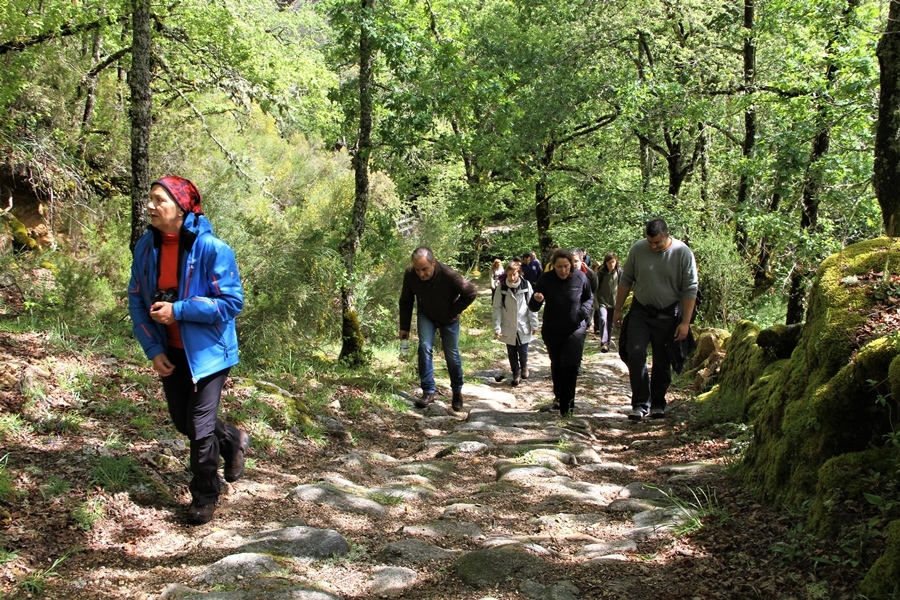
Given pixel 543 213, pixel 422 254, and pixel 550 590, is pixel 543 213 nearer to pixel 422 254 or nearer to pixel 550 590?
pixel 422 254

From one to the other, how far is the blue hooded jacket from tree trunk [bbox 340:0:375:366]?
5.40 meters

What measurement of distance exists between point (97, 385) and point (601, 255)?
1486 centimetres

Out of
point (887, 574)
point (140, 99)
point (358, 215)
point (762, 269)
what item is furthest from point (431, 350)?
point (762, 269)

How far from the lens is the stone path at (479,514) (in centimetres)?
376

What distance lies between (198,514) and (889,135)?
20.7ft

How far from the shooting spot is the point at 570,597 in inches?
139

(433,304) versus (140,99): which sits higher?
(140,99)

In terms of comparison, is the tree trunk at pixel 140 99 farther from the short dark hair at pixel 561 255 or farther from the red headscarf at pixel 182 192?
the short dark hair at pixel 561 255

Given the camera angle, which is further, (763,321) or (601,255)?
(601,255)

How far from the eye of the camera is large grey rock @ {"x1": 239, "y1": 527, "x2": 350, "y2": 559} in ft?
13.6

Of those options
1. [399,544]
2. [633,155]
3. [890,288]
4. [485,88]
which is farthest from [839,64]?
[633,155]

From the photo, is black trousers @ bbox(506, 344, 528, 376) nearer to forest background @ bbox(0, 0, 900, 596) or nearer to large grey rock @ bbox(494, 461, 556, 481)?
forest background @ bbox(0, 0, 900, 596)

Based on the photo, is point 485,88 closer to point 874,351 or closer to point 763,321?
point 874,351

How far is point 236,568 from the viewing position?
377 cm
